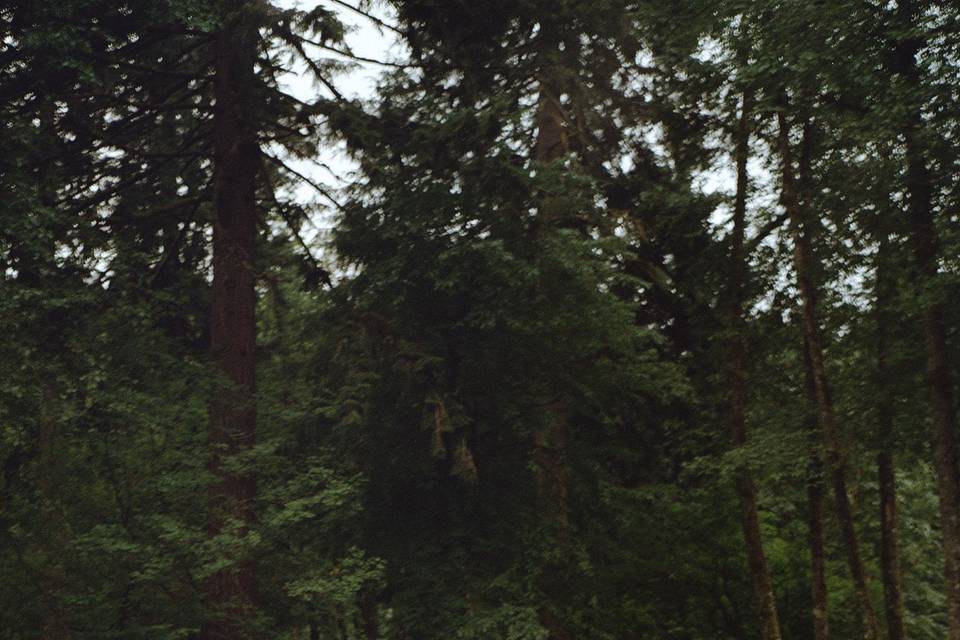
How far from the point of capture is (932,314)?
12109 millimetres

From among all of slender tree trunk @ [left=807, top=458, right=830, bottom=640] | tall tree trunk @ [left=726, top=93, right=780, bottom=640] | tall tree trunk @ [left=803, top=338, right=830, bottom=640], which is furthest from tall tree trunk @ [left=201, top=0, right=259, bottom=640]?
slender tree trunk @ [left=807, top=458, right=830, bottom=640]

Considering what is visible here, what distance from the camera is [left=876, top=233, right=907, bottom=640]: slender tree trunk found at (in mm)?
14836

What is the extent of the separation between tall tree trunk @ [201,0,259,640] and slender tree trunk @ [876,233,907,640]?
9003 millimetres

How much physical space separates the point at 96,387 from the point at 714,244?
1125 centimetres

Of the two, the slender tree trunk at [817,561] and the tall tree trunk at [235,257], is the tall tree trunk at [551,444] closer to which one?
the slender tree trunk at [817,561]

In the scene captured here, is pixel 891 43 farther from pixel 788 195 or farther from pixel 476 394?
pixel 476 394

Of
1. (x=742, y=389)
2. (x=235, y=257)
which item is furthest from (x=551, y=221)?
(x=235, y=257)

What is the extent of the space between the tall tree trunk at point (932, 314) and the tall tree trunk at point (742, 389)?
173 inches

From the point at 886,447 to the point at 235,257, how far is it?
10202 mm

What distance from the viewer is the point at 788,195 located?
647 inches

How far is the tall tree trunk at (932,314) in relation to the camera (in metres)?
11.2

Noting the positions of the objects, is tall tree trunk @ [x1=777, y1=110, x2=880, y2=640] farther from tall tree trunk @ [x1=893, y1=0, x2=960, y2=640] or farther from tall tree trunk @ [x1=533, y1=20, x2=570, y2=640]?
tall tree trunk @ [x1=533, y1=20, x2=570, y2=640]

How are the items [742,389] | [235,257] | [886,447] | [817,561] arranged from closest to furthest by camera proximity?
[886,447] → [235,257] → [817,561] → [742,389]

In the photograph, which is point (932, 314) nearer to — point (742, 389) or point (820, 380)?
point (820, 380)
